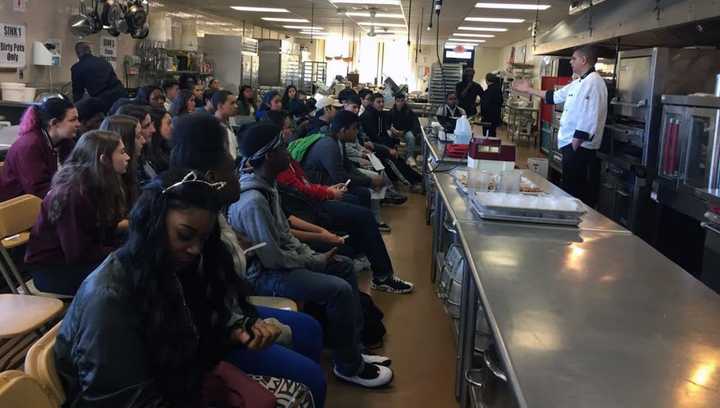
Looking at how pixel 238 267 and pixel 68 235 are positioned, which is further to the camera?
pixel 68 235

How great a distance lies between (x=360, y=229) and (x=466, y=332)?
1587 millimetres

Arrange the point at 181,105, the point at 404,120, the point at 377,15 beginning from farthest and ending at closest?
the point at 377,15, the point at 404,120, the point at 181,105

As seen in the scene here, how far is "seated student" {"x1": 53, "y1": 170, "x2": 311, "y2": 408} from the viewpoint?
1388 millimetres

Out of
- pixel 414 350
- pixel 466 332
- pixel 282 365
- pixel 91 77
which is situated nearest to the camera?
pixel 282 365

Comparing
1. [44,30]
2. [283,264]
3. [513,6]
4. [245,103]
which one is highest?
[513,6]

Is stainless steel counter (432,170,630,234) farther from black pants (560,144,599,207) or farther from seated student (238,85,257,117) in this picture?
seated student (238,85,257,117)

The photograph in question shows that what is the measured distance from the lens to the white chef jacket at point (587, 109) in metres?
4.86

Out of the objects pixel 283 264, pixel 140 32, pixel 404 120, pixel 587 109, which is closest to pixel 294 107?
pixel 404 120

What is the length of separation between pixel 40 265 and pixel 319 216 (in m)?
1.63

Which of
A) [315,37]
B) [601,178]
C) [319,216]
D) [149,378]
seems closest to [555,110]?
[601,178]

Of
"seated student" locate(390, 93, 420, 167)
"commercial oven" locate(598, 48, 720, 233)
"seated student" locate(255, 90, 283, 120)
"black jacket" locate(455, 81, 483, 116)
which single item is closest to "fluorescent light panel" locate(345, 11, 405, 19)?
"black jacket" locate(455, 81, 483, 116)

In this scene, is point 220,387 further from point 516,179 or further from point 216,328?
point 516,179

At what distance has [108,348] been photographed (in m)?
1.38

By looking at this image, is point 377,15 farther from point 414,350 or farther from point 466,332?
point 466,332
